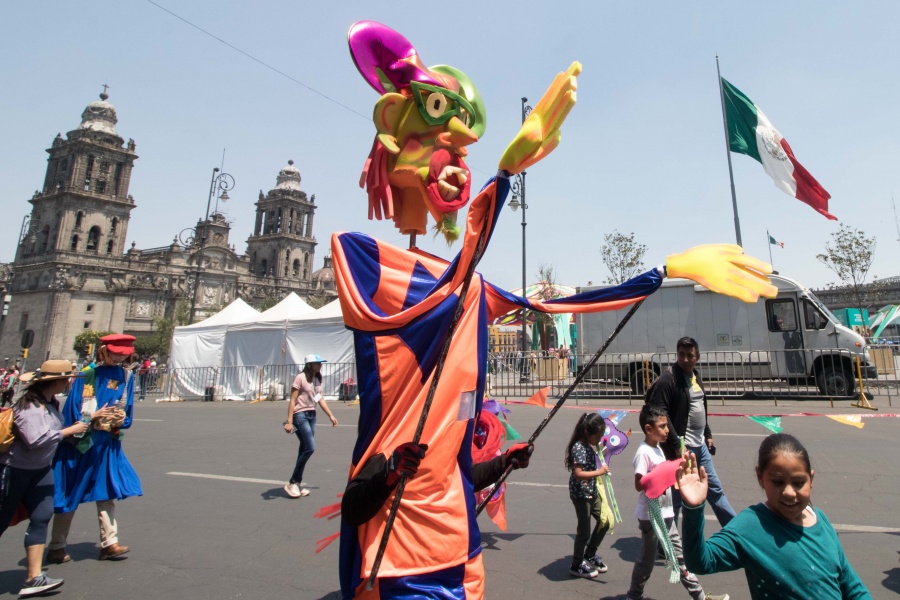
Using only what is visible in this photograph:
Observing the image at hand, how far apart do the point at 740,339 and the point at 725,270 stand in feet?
46.4

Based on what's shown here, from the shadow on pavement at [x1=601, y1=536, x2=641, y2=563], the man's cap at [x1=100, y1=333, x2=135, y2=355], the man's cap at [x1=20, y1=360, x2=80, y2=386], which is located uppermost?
the man's cap at [x1=100, y1=333, x2=135, y2=355]

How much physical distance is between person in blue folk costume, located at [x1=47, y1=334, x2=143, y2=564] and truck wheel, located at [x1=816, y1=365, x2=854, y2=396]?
14.8 m

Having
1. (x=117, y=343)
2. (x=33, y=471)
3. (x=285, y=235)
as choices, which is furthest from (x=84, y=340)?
(x=33, y=471)

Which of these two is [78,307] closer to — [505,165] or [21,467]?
[21,467]

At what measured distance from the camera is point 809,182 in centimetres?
976

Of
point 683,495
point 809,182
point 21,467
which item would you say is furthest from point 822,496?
point 21,467

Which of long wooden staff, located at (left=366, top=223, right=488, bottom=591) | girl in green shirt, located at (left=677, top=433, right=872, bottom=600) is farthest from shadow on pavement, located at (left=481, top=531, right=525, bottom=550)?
girl in green shirt, located at (left=677, top=433, right=872, bottom=600)

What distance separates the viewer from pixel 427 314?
2182 mm

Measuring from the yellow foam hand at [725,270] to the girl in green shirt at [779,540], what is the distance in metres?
0.59

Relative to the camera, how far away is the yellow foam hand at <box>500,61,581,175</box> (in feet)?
6.00

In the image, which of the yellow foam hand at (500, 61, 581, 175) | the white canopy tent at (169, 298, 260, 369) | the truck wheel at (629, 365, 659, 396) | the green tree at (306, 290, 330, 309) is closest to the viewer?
the yellow foam hand at (500, 61, 581, 175)

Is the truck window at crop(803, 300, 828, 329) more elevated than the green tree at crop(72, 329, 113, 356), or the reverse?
the green tree at crop(72, 329, 113, 356)

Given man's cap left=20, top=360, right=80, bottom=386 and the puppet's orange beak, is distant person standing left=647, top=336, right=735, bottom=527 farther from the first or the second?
man's cap left=20, top=360, right=80, bottom=386

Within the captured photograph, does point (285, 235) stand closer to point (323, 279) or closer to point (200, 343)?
point (323, 279)
